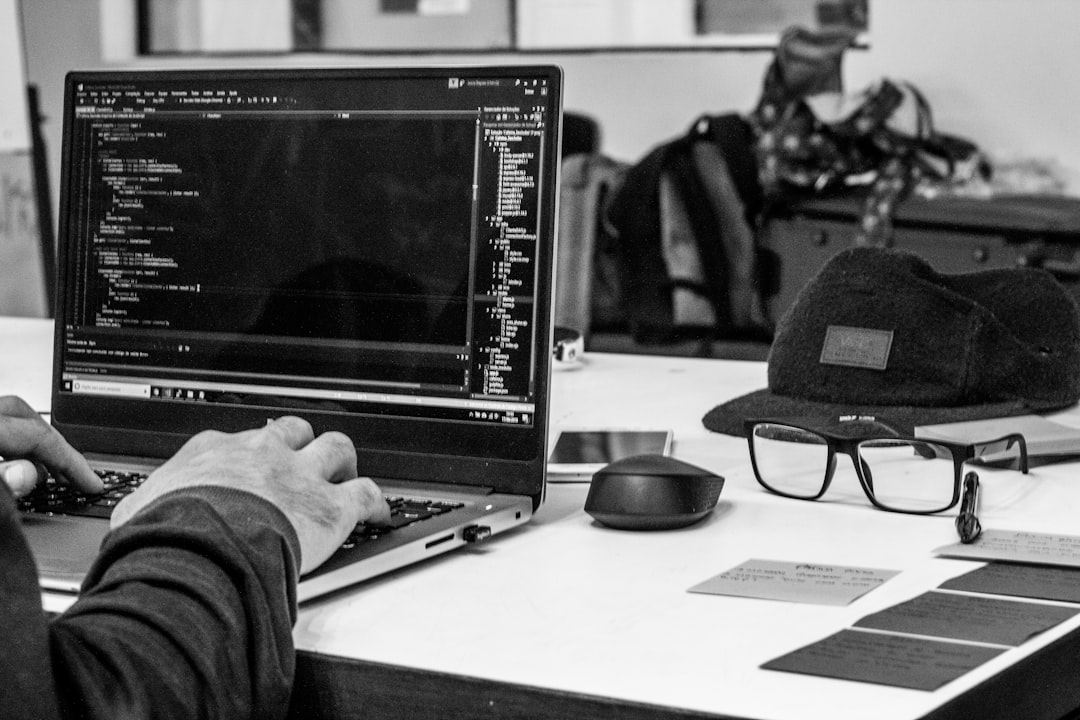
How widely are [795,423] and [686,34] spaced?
3.39 m

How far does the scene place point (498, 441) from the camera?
1010 millimetres

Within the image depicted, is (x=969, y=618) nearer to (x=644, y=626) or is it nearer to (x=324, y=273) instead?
(x=644, y=626)

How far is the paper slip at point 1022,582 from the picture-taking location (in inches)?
32.5

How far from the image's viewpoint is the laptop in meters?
1.00

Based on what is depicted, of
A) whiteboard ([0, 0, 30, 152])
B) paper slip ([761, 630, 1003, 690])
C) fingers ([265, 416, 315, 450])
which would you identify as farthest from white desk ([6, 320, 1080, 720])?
whiteboard ([0, 0, 30, 152])

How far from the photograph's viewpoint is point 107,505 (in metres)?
0.97

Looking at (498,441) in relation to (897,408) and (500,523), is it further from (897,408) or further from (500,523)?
(897,408)

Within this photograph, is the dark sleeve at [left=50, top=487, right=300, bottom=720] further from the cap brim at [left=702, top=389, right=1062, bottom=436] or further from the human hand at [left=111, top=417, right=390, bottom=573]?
the cap brim at [left=702, top=389, right=1062, bottom=436]

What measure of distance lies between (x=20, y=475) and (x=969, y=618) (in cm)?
64

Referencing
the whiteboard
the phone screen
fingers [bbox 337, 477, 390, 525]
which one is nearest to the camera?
fingers [bbox 337, 477, 390, 525]

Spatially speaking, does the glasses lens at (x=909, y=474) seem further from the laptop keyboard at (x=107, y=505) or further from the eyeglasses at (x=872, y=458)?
the laptop keyboard at (x=107, y=505)

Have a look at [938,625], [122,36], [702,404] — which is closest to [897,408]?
[702,404]

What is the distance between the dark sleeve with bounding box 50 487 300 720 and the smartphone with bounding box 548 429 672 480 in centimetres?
42

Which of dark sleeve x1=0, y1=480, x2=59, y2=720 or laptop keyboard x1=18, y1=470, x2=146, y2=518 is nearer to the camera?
dark sleeve x1=0, y1=480, x2=59, y2=720
